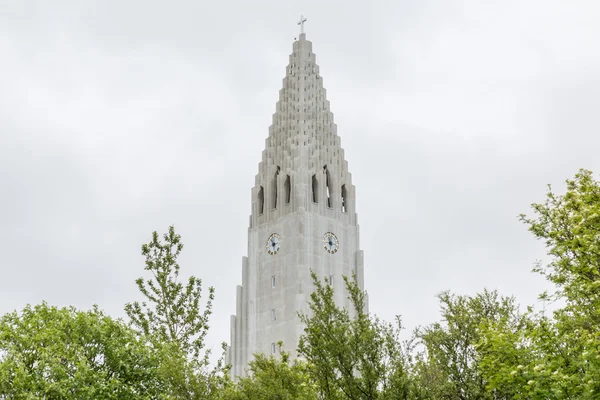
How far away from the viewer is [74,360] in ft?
102

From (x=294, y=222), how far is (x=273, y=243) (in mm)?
3610

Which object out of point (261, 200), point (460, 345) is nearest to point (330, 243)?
point (261, 200)

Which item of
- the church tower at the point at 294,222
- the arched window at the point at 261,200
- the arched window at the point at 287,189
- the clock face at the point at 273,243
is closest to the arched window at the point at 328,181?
the church tower at the point at 294,222

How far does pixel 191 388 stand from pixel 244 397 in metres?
1.74

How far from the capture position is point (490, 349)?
88.2 ft

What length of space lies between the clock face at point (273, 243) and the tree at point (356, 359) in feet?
215

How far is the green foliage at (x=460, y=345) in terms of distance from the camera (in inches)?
1326

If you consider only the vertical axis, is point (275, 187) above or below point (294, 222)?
above

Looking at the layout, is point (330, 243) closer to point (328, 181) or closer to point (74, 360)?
point (328, 181)

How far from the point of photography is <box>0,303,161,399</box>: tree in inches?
1175

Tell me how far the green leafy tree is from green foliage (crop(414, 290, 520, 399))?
5057mm

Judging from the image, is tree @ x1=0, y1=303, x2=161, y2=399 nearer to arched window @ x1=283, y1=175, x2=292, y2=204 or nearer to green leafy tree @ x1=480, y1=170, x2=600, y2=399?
green leafy tree @ x1=480, y1=170, x2=600, y2=399

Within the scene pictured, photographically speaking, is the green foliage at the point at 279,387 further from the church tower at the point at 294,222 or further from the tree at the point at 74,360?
the church tower at the point at 294,222

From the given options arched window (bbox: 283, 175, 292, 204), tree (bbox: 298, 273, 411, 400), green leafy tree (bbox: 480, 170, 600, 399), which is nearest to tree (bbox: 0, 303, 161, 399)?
tree (bbox: 298, 273, 411, 400)
